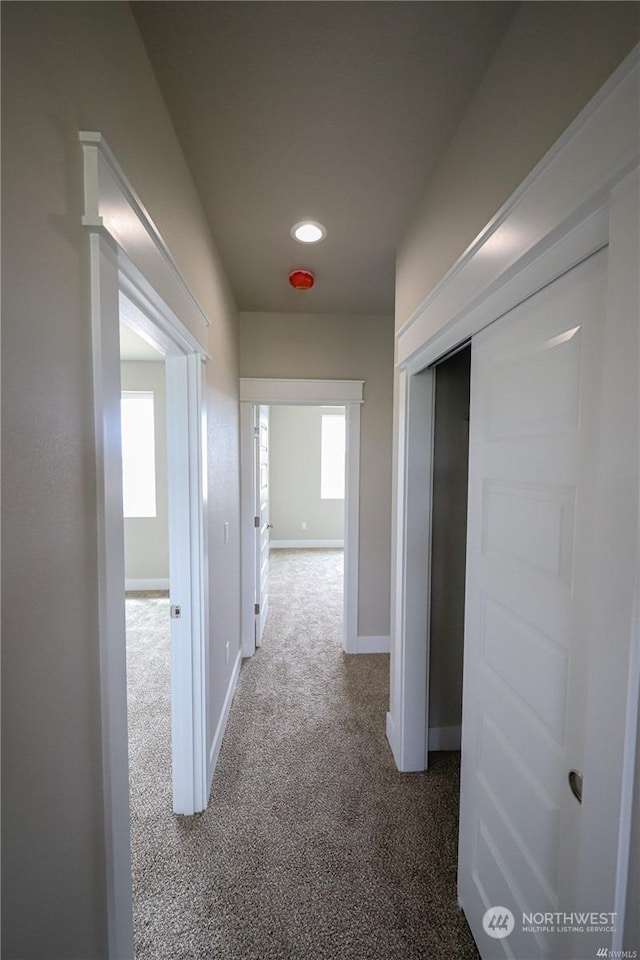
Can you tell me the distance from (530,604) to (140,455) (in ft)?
14.9

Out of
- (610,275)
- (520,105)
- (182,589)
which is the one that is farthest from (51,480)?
(520,105)

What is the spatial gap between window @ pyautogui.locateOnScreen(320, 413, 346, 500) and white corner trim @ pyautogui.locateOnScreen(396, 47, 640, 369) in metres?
5.51

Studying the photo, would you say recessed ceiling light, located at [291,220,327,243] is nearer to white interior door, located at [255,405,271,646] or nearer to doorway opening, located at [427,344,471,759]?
doorway opening, located at [427,344,471,759]

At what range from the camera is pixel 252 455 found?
2994mm

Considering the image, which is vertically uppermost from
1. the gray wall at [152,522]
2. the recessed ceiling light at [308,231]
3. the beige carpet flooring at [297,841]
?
the recessed ceiling light at [308,231]

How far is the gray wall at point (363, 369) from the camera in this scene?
2932mm

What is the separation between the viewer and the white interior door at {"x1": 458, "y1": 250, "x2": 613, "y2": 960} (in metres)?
0.78

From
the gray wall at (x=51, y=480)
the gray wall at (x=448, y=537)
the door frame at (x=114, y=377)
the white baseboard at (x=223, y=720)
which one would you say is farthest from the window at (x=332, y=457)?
the gray wall at (x=51, y=480)

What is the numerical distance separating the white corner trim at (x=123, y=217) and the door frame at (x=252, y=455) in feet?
5.42

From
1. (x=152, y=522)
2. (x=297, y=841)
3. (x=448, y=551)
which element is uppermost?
(x=448, y=551)

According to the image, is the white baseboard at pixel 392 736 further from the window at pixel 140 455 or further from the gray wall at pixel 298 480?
the gray wall at pixel 298 480

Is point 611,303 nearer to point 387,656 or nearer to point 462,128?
point 462,128

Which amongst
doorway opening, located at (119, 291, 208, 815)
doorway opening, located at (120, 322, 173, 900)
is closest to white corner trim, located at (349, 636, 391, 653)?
doorway opening, located at (119, 291, 208, 815)

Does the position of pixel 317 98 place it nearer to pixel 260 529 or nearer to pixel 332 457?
pixel 260 529
